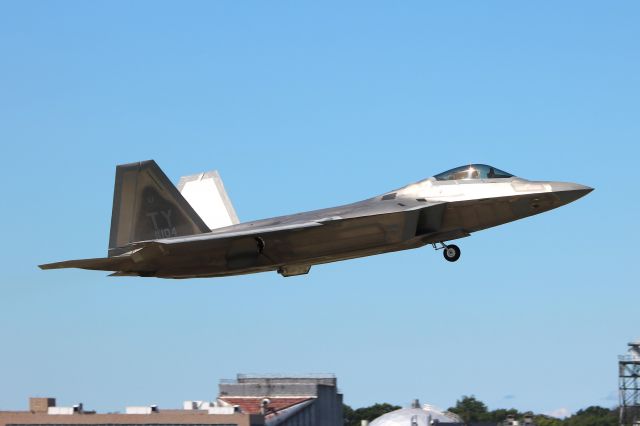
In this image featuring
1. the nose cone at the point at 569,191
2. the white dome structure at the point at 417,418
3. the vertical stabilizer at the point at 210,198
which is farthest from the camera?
the white dome structure at the point at 417,418

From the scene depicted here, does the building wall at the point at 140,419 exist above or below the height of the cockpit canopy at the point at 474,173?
below

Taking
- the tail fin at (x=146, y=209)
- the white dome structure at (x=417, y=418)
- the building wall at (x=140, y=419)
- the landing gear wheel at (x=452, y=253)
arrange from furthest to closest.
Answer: the white dome structure at (x=417, y=418) → the building wall at (x=140, y=419) → the tail fin at (x=146, y=209) → the landing gear wheel at (x=452, y=253)

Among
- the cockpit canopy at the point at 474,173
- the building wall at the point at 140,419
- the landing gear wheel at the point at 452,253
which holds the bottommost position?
the building wall at the point at 140,419

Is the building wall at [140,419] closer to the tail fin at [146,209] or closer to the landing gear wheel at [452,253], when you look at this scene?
the tail fin at [146,209]

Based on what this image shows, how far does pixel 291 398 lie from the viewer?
76938 millimetres

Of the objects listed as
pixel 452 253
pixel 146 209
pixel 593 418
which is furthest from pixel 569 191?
pixel 593 418

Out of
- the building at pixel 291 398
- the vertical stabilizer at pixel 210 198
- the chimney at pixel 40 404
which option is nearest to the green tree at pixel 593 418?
the building at pixel 291 398

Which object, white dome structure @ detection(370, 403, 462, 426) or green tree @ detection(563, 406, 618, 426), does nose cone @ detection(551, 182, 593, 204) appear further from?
green tree @ detection(563, 406, 618, 426)

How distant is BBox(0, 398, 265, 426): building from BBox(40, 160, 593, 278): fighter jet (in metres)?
30.6

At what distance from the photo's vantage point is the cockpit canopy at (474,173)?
35.8 m

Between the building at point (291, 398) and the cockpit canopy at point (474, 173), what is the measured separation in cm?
3938

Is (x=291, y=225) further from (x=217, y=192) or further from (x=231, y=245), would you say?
(x=217, y=192)

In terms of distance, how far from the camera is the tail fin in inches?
1483

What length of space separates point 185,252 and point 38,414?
3622 centimetres
